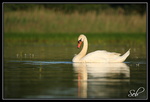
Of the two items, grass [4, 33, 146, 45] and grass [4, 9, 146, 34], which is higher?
grass [4, 9, 146, 34]

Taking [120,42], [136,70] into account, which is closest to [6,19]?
[120,42]

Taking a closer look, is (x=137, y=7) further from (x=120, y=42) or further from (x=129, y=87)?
(x=129, y=87)

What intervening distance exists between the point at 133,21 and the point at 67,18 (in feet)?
14.4

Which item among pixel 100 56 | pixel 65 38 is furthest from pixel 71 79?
pixel 65 38

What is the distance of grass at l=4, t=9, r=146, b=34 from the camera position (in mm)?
29688

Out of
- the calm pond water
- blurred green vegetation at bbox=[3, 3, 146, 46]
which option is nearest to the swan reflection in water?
the calm pond water

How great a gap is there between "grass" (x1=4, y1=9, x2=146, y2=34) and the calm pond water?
48.3ft

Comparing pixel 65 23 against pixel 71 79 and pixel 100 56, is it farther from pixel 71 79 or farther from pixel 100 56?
pixel 71 79

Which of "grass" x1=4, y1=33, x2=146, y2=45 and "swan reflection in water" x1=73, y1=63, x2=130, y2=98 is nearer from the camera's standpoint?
"swan reflection in water" x1=73, y1=63, x2=130, y2=98

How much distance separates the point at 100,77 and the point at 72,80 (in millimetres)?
823

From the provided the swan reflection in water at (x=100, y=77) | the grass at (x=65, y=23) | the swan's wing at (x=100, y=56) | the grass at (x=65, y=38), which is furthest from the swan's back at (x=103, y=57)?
the grass at (x=65, y=23)

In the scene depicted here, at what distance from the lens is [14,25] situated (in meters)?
29.9

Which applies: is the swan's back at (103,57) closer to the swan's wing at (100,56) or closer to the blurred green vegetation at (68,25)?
the swan's wing at (100,56)

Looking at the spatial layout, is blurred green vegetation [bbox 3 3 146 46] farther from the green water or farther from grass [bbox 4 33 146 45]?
the green water
